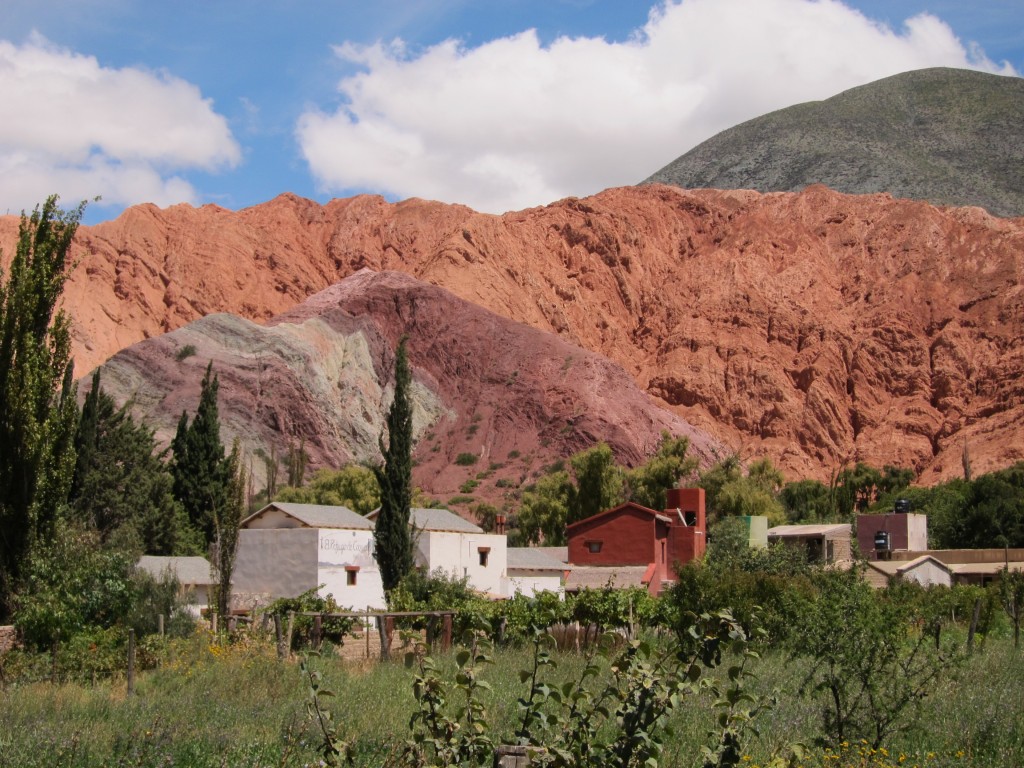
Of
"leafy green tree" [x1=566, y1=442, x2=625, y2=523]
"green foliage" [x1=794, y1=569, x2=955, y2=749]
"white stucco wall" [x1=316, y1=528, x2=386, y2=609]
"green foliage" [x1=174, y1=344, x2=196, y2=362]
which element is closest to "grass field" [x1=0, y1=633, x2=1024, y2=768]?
"green foliage" [x1=794, y1=569, x2=955, y2=749]

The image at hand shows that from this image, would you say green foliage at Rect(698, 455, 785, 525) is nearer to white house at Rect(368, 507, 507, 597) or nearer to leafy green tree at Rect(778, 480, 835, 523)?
leafy green tree at Rect(778, 480, 835, 523)

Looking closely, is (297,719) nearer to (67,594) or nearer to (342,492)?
(67,594)

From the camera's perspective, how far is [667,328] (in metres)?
107

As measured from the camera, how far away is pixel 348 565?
34875 mm

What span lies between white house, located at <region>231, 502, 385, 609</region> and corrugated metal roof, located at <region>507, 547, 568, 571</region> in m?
7.68

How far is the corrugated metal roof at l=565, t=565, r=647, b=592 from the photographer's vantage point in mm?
42219

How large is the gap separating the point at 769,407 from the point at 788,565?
2553 inches

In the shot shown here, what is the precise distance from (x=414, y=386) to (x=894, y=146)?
7687 cm

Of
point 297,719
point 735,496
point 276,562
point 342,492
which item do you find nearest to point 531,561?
point 276,562

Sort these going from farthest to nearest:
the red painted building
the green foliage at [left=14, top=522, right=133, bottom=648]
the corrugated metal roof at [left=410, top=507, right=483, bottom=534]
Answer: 1. the red painted building
2. the corrugated metal roof at [left=410, top=507, right=483, bottom=534]
3. the green foliage at [left=14, top=522, right=133, bottom=648]

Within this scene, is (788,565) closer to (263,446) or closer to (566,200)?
(263,446)

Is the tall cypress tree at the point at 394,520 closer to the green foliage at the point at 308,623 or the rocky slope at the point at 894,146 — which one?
the green foliage at the point at 308,623

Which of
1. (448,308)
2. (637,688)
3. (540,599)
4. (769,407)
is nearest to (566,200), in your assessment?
(448,308)

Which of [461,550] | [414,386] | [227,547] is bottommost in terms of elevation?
[461,550]
